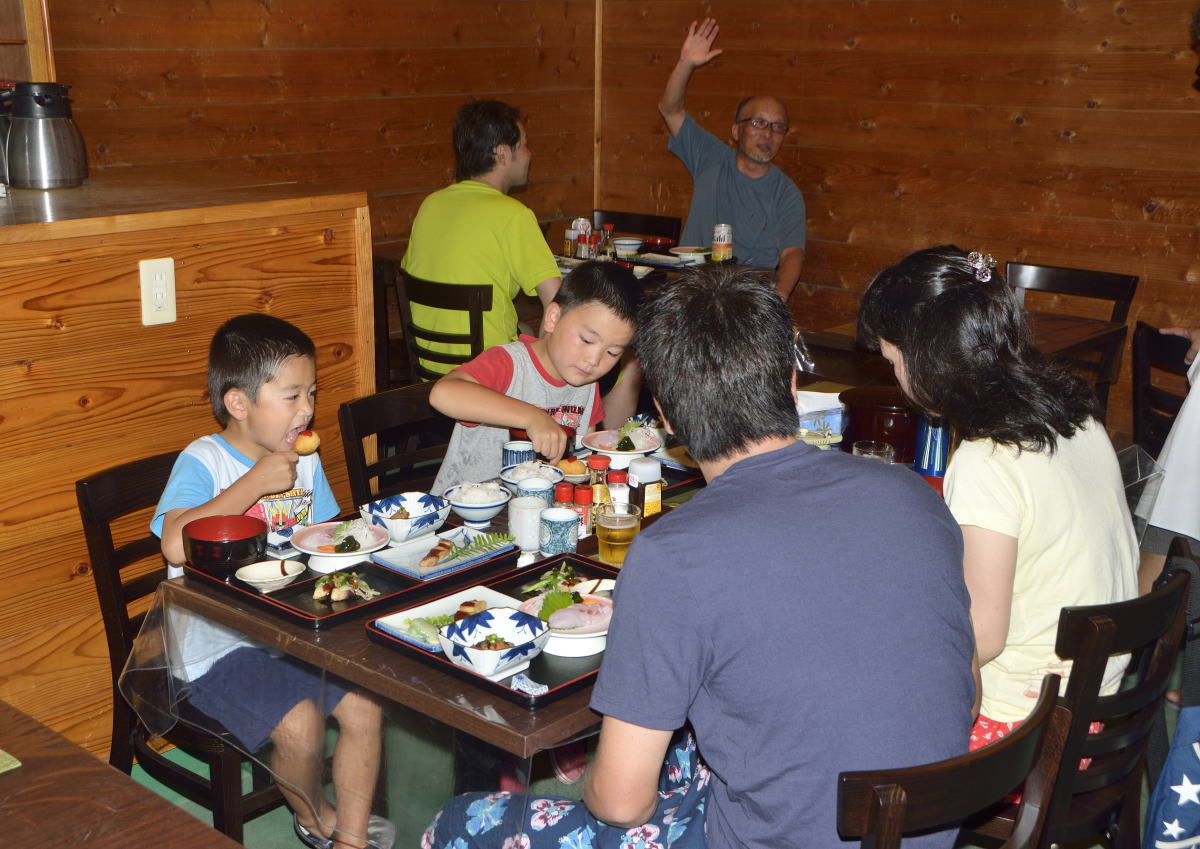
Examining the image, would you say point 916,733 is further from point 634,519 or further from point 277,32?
point 277,32

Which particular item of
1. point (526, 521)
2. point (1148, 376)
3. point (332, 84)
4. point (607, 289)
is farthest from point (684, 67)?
point (526, 521)

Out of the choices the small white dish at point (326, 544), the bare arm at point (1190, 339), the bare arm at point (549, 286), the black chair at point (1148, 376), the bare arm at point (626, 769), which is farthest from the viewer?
the bare arm at point (549, 286)

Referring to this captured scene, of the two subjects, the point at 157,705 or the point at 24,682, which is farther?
the point at 24,682

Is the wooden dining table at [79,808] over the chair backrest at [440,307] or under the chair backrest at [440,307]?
under

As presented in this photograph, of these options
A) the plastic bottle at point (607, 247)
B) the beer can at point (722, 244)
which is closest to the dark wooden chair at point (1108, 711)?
the beer can at point (722, 244)

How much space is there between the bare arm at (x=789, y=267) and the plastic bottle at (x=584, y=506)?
3.05m

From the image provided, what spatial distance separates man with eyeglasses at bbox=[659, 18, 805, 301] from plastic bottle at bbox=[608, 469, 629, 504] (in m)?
2.90

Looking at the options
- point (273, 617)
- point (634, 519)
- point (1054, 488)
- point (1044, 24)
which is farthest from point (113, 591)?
point (1044, 24)

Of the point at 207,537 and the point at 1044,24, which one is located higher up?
the point at 1044,24

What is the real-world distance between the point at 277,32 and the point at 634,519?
11.0 feet

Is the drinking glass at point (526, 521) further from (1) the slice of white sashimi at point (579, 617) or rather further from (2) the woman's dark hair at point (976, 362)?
(2) the woman's dark hair at point (976, 362)

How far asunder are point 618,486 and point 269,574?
65cm

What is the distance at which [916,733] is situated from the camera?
120 centimetres

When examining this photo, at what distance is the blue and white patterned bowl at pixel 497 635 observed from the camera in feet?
4.75
